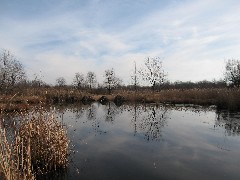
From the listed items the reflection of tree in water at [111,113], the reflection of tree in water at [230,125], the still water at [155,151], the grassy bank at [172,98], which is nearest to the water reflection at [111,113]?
the reflection of tree in water at [111,113]

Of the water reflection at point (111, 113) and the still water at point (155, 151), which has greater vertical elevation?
the water reflection at point (111, 113)

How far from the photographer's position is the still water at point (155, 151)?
799cm

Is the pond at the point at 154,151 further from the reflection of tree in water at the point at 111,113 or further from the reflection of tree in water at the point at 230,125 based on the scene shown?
the reflection of tree in water at the point at 111,113

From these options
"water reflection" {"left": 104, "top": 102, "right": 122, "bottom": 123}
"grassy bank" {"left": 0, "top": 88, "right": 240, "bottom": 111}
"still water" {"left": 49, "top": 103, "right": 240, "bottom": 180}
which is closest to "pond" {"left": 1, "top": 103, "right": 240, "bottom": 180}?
"still water" {"left": 49, "top": 103, "right": 240, "bottom": 180}

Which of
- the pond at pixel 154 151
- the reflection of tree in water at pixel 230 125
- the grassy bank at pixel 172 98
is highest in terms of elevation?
the grassy bank at pixel 172 98

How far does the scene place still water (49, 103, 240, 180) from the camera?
26.2 feet

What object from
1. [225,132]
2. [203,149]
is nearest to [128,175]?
[203,149]

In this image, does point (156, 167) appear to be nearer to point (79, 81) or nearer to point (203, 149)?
point (203, 149)

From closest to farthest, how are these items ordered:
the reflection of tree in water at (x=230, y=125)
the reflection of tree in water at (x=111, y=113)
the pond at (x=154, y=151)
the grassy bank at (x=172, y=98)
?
the pond at (x=154, y=151) < the reflection of tree in water at (x=230, y=125) < the reflection of tree in water at (x=111, y=113) < the grassy bank at (x=172, y=98)

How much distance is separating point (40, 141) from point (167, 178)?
3844 mm

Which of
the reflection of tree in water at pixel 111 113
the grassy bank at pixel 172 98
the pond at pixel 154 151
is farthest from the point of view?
the grassy bank at pixel 172 98

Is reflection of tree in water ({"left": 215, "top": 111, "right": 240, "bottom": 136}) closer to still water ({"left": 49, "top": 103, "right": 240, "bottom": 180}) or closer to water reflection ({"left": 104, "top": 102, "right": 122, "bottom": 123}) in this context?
still water ({"left": 49, "top": 103, "right": 240, "bottom": 180})

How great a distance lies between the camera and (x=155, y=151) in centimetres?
1041

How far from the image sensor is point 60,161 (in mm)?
7844
